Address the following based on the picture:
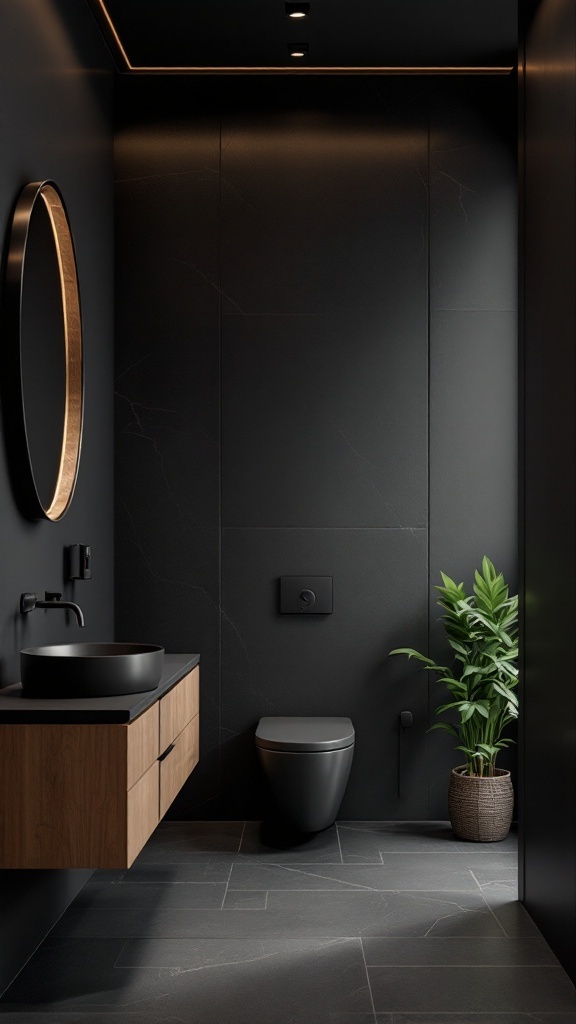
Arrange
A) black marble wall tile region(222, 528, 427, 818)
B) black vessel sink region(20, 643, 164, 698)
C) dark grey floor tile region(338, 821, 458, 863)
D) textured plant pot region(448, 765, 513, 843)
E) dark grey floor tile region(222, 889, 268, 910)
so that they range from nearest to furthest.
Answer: black vessel sink region(20, 643, 164, 698) → dark grey floor tile region(222, 889, 268, 910) → dark grey floor tile region(338, 821, 458, 863) → textured plant pot region(448, 765, 513, 843) → black marble wall tile region(222, 528, 427, 818)

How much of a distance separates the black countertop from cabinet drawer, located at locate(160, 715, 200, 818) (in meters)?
0.37

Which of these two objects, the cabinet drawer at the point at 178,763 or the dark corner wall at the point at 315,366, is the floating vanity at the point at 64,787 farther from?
the dark corner wall at the point at 315,366

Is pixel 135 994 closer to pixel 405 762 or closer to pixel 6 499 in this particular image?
pixel 6 499

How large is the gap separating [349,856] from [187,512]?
1.44 m

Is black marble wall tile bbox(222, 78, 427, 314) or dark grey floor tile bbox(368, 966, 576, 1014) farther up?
black marble wall tile bbox(222, 78, 427, 314)

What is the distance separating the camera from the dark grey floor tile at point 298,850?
329cm

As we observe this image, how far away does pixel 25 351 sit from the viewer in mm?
2562

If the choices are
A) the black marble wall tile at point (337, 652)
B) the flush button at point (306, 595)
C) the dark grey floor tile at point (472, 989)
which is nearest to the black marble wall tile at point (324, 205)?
the black marble wall tile at point (337, 652)

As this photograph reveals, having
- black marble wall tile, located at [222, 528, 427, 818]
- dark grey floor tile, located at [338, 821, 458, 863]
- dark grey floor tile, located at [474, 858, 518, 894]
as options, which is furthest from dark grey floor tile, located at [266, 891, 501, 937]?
black marble wall tile, located at [222, 528, 427, 818]

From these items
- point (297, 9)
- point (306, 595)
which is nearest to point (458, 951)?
point (306, 595)

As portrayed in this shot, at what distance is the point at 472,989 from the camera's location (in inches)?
91.0

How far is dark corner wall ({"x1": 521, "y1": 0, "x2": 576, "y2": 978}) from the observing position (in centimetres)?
238

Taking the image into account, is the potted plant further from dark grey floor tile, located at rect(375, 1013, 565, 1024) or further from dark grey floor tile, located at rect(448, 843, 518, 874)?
dark grey floor tile, located at rect(375, 1013, 565, 1024)

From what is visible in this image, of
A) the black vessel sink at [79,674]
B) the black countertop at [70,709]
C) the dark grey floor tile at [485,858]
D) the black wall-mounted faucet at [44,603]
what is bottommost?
the dark grey floor tile at [485,858]
